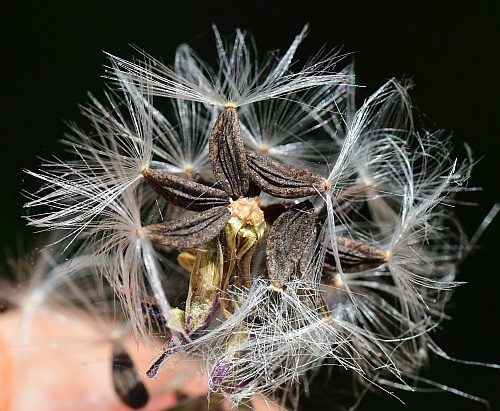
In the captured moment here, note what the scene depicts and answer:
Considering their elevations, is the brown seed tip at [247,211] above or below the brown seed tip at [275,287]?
above

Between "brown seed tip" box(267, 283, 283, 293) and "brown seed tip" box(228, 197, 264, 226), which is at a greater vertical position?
"brown seed tip" box(228, 197, 264, 226)

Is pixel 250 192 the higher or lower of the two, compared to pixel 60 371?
higher

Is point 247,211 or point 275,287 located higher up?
point 247,211

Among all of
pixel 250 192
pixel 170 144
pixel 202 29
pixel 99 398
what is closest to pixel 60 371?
pixel 99 398

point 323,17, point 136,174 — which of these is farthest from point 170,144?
point 323,17

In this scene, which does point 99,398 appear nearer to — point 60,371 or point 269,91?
point 60,371

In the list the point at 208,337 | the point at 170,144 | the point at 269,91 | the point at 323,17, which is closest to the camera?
the point at 208,337

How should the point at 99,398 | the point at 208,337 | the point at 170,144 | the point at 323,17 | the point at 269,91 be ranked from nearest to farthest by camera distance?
the point at 208,337, the point at 269,91, the point at 170,144, the point at 99,398, the point at 323,17

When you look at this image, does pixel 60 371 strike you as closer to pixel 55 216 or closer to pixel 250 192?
pixel 55 216

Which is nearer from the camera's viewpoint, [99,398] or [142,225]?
[142,225]

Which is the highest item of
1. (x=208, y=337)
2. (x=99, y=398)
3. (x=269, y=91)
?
(x=269, y=91)
